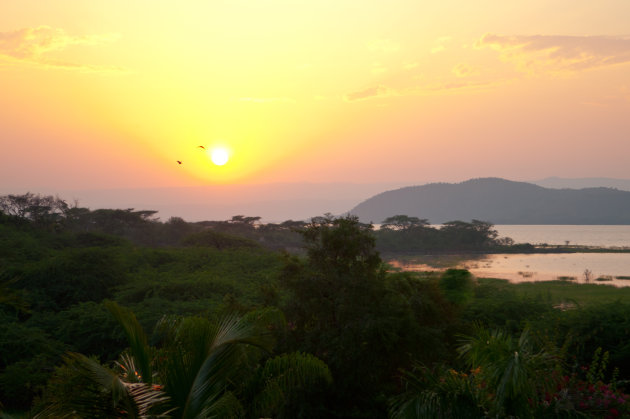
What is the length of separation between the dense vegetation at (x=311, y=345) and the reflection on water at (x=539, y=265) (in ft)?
76.5

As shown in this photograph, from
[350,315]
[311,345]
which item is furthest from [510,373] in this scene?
[311,345]

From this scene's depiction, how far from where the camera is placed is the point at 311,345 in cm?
1266

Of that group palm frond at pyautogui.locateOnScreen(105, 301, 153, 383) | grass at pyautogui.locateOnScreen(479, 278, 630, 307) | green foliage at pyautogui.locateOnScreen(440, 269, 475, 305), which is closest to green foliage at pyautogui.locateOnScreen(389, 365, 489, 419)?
palm frond at pyautogui.locateOnScreen(105, 301, 153, 383)

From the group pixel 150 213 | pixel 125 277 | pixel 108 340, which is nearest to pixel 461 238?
pixel 150 213

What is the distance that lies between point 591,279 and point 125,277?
3688 cm

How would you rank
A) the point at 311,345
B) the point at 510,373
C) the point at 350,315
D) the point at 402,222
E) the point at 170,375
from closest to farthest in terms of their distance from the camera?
the point at 170,375, the point at 510,373, the point at 350,315, the point at 311,345, the point at 402,222

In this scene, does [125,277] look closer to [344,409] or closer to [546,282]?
[344,409]

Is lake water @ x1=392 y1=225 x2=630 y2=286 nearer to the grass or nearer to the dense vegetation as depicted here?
the grass

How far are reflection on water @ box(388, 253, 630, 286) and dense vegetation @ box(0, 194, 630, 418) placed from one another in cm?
2332

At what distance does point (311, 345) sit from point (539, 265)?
172 feet

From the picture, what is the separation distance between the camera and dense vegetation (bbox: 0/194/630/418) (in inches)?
244

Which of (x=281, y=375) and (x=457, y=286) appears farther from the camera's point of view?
(x=457, y=286)

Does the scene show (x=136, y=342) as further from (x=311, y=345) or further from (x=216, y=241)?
(x=216, y=241)

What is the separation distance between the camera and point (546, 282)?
4212cm
